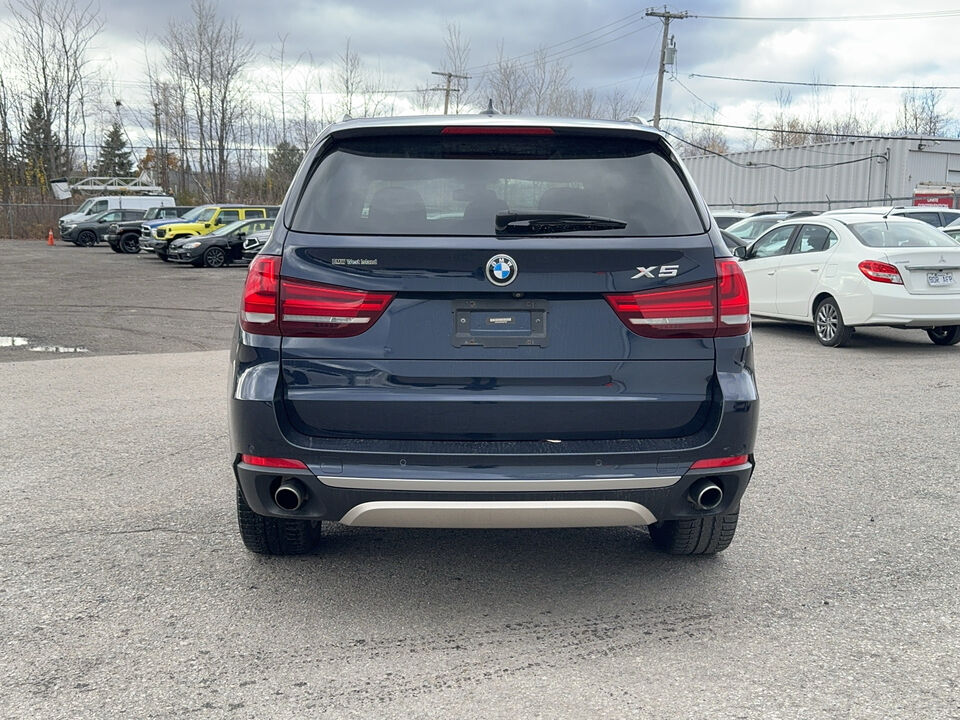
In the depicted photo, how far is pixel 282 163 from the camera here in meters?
61.6

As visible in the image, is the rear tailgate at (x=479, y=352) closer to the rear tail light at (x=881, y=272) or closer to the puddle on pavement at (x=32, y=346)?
the rear tail light at (x=881, y=272)

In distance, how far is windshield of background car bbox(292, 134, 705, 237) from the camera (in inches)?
139

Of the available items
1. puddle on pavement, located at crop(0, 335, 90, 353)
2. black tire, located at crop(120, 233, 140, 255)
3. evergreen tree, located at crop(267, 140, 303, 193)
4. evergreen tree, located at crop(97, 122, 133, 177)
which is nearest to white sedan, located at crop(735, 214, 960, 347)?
puddle on pavement, located at crop(0, 335, 90, 353)

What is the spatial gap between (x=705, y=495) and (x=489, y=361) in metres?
0.96

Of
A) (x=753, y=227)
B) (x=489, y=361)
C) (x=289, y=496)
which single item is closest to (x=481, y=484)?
(x=489, y=361)

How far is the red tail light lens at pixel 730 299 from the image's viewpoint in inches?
139

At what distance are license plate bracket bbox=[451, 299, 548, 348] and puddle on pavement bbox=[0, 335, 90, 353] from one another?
9.24 metres

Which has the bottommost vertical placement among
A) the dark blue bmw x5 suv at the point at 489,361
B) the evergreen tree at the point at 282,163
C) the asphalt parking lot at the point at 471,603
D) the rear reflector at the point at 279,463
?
the asphalt parking lot at the point at 471,603

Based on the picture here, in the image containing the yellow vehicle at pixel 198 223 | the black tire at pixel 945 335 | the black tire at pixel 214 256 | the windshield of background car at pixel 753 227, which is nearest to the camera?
the black tire at pixel 945 335

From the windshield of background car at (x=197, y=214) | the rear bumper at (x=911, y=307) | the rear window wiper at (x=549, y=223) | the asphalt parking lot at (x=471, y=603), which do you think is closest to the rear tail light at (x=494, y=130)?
the rear window wiper at (x=549, y=223)

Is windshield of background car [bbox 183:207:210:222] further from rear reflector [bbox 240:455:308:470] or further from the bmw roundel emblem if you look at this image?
the bmw roundel emblem

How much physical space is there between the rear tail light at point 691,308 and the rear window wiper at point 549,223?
0.28 meters

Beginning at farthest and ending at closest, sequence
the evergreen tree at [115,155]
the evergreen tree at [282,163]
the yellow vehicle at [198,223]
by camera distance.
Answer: the evergreen tree at [115,155]
the evergreen tree at [282,163]
the yellow vehicle at [198,223]

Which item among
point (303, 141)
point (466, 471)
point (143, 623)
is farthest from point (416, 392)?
point (303, 141)
